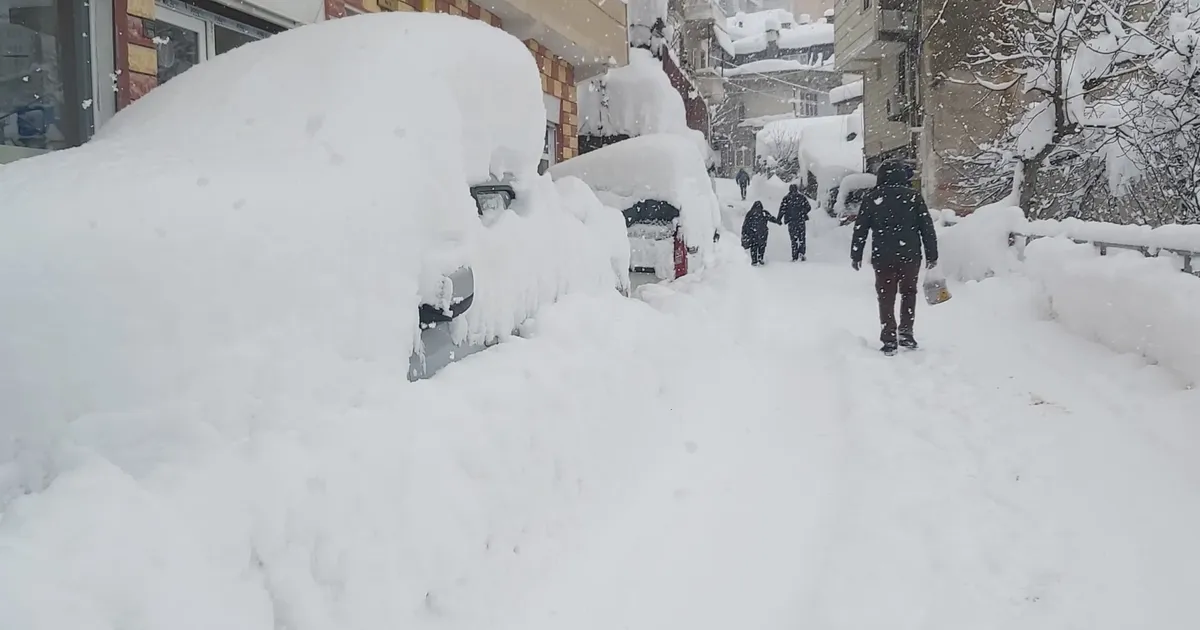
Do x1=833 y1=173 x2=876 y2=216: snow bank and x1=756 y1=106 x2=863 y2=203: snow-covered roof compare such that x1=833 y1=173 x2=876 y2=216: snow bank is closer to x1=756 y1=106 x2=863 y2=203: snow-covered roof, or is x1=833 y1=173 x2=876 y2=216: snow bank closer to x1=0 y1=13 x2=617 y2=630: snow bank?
x1=756 y1=106 x2=863 y2=203: snow-covered roof

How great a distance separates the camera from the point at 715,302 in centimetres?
889

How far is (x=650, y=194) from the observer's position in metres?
9.33

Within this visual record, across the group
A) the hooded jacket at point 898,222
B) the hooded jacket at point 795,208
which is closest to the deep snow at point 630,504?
the hooded jacket at point 898,222

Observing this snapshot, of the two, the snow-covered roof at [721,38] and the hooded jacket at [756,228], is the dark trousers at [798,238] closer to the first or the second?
the hooded jacket at [756,228]

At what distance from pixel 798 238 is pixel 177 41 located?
14022 mm

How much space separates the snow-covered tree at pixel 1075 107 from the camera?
454 inches

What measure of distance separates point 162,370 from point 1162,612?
3.18 m

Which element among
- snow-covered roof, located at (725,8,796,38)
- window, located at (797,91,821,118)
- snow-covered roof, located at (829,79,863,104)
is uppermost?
snow-covered roof, located at (725,8,796,38)

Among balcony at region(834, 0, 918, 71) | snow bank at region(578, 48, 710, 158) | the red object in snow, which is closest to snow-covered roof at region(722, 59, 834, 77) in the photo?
balcony at region(834, 0, 918, 71)

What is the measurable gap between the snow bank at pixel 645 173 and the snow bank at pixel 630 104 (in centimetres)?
927

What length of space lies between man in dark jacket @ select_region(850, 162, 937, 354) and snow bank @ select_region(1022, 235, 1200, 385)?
1.25 m

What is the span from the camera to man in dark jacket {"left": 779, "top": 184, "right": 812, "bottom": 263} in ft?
58.0

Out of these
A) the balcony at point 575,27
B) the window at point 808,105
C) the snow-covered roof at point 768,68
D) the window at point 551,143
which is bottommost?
the window at point 551,143

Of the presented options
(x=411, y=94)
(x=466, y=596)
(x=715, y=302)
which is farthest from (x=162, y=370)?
(x=715, y=302)
